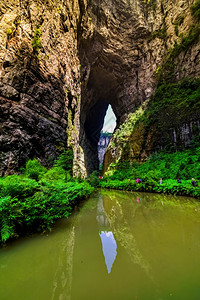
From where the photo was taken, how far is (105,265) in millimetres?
1812

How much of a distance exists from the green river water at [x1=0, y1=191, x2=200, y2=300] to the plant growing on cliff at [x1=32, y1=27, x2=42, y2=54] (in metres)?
12.7

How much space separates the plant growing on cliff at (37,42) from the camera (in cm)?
1074

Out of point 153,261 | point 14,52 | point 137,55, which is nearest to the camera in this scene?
point 153,261

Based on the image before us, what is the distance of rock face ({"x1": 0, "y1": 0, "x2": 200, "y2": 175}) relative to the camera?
9211 millimetres

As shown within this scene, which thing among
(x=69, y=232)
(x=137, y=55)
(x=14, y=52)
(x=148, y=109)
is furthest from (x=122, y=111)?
(x=69, y=232)

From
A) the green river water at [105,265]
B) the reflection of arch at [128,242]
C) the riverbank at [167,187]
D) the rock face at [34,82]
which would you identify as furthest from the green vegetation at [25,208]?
the riverbank at [167,187]

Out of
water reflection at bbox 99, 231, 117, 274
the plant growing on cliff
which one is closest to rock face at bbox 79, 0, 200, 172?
the plant growing on cliff

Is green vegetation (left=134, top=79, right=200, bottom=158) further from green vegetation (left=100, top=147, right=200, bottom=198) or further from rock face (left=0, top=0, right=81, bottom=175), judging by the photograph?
rock face (left=0, top=0, right=81, bottom=175)

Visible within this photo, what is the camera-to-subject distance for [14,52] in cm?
947

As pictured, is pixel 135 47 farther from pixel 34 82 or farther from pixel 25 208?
pixel 25 208

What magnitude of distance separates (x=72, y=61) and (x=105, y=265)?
1741 centimetres

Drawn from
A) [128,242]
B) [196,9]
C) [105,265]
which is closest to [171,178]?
[128,242]

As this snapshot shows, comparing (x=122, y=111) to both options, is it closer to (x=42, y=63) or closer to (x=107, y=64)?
(x=107, y=64)

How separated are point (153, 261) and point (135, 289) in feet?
1.71
